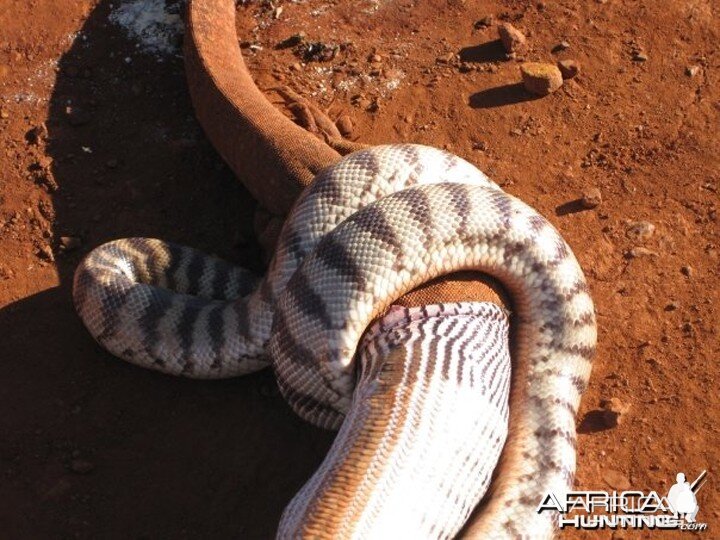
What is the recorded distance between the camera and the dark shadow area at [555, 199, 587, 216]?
623 centimetres

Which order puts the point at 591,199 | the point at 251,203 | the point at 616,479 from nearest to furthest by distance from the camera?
the point at 616,479 → the point at 591,199 → the point at 251,203

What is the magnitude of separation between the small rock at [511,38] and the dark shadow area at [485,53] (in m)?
0.06

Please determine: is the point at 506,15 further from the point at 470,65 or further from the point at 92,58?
the point at 92,58

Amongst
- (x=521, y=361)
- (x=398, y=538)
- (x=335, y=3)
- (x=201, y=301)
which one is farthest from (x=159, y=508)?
(x=335, y=3)

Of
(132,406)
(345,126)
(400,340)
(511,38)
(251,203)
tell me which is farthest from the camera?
(511,38)

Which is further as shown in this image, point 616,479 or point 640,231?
point 640,231

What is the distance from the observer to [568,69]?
7059 millimetres

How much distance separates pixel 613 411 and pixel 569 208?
1.64m

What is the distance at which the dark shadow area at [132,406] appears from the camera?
512 cm

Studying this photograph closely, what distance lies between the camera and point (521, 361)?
5.21 m

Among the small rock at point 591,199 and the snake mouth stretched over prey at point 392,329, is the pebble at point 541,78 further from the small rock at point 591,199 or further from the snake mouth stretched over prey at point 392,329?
the snake mouth stretched over prey at point 392,329

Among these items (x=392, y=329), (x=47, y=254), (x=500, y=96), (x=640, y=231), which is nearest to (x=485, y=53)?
(x=500, y=96)

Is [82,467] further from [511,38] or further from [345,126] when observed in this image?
[511,38]

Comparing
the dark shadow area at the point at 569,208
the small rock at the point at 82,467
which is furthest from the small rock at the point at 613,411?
the small rock at the point at 82,467
